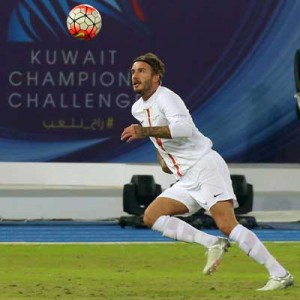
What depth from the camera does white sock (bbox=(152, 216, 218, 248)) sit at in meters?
10.4

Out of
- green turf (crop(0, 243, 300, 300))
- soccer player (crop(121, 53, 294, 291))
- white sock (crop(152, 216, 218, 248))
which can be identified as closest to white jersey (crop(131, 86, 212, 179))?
soccer player (crop(121, 53, 294, 291))

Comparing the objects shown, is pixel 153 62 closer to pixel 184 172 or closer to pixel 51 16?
pixel 184 172

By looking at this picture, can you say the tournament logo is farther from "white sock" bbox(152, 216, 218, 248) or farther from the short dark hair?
"white sock" bbox(152, 216, 218, 248)

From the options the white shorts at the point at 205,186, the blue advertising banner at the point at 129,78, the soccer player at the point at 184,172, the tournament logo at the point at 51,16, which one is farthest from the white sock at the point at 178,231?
the tournament logo at the point at 51,16

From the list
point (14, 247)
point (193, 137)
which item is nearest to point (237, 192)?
point (14, 247)

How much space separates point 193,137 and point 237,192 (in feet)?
25.3

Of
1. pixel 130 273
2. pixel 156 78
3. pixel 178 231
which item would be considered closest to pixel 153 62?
pixel 156 78

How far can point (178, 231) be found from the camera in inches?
414

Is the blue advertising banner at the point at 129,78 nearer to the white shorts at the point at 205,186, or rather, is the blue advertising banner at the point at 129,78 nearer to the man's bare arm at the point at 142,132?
the white shorts at the point at 205,186

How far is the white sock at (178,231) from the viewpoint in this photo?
34.1ft

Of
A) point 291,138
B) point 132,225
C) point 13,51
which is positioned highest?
point 13,51

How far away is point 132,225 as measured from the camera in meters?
17.9

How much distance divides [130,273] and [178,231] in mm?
1379

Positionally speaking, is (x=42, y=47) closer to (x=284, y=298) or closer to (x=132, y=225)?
(x=132, y=225)
